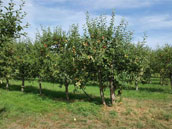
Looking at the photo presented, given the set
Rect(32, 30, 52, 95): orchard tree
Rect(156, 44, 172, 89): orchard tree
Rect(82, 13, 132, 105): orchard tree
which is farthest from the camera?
Rect(156, 44, 172, 89): orchard tree

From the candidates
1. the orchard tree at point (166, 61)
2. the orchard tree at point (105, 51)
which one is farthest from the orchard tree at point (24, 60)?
the orchard tree at point (166, 61)

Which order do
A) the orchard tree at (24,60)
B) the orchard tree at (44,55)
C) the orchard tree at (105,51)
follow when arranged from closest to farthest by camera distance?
the orchard tree at (105,51), the orchard tree at (44,55), the orchard tree at (24,60)

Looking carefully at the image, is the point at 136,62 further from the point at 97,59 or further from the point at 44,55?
the point at 44,55

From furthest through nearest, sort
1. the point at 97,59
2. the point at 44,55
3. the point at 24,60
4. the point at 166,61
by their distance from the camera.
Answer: the point at 166,61
the point at 24,60
the point at 44,55
the point at 97,59

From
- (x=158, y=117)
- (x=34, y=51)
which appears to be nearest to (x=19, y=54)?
(x=34, y=51)

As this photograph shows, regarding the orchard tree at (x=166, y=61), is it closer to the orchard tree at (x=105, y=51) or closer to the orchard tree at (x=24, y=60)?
the orchard tree at (x=105, y=51)

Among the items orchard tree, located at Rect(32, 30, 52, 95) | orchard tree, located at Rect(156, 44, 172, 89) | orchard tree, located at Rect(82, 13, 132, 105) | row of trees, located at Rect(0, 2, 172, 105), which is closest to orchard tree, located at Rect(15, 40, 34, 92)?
orchard tree, located at Rect(32, 30, 52, 95)

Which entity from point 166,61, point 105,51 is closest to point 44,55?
point 105,51

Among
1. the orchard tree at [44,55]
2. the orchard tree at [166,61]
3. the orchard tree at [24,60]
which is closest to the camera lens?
the orchard tree at [44,55]

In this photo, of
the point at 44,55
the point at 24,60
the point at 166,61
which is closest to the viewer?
the point at 44,55

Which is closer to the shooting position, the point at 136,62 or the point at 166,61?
the point at 136,62

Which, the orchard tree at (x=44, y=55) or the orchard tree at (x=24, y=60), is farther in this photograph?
the orchard tree at (x=24, y=60)

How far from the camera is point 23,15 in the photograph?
6066mm

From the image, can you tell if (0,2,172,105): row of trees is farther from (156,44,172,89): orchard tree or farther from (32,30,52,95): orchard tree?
(156,44,172,89): orchard tree
